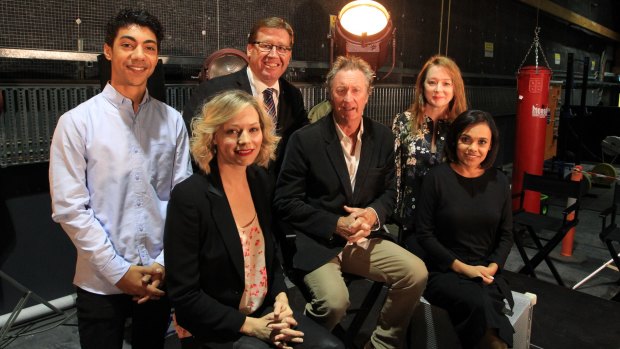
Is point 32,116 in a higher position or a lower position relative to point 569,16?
lower

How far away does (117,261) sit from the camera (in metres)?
1.57

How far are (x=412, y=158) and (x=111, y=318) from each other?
1.74m

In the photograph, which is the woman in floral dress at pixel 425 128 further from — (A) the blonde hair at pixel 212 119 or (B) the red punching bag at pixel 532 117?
(B) the red punching bag at pixel 532 117

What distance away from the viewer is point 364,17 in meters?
4.09

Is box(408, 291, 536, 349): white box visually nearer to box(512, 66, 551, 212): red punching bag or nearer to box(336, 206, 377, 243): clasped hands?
box(336, 206, 377, 243): clasped hands

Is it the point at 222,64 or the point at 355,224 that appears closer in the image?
the point at 355,224

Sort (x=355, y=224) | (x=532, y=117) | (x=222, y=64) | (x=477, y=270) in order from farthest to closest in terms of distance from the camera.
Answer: (x=532, y=117), (x=222, y=64), (x=477, y=270), (x=355, y=224)

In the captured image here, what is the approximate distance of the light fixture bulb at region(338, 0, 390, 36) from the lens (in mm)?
4043

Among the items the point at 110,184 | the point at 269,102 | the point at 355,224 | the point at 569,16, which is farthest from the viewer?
the point at 569,16

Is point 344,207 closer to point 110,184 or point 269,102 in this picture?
point 269,102

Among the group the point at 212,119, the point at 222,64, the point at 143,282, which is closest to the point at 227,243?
the point at 143,282

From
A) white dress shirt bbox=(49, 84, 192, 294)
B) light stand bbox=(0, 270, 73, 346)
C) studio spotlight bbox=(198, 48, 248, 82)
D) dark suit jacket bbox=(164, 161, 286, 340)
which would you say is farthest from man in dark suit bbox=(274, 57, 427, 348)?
light stand bbox=(0, 270, 73, 346)

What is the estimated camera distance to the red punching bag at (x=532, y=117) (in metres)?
5.16

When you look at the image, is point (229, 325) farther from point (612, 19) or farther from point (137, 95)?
point (612, 19)
